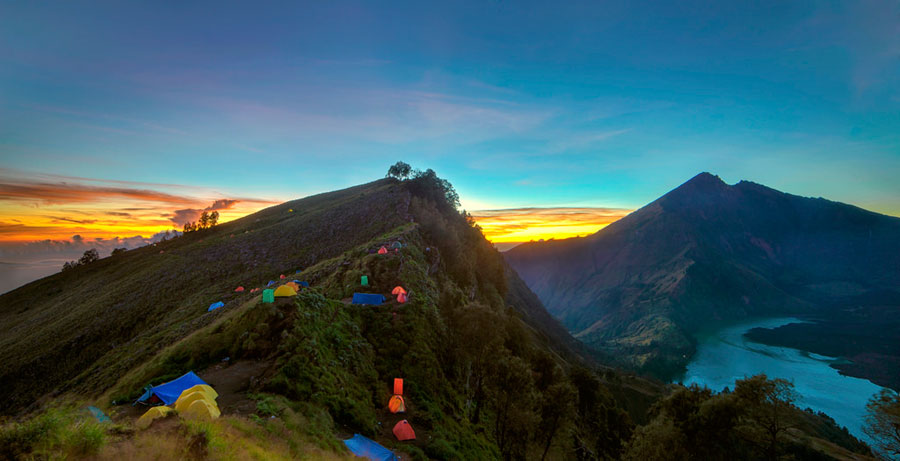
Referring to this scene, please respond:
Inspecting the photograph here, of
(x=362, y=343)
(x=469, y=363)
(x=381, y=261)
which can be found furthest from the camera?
(x=381, y=261)

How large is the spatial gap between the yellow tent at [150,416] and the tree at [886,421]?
43744mm

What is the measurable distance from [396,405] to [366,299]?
12731 millimetres

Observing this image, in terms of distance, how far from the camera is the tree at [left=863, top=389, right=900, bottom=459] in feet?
77.4

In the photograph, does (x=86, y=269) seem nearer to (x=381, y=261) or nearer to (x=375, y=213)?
(x=375, y=213)

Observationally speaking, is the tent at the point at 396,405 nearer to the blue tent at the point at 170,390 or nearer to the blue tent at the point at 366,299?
the blue tent at the point at 366,299

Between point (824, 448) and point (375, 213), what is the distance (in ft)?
289

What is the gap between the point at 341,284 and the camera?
38.7 meters

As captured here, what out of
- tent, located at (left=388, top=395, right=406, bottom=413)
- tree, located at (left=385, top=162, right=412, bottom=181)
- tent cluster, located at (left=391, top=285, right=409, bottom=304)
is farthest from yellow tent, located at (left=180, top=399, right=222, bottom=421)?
tree, located at (left=385, top=162, right=412, bottom=181)

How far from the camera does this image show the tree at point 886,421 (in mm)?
23594

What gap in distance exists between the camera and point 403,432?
21.1 metres

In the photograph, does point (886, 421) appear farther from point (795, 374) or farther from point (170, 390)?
point (795, 374)

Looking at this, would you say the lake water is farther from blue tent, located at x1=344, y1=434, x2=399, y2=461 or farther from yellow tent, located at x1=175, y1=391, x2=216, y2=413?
yellow tent, located at x1=175, y1=391, x2=216, y2=413

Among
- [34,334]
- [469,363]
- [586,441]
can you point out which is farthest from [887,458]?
[34,334]

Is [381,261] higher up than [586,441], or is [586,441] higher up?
[381,261]
